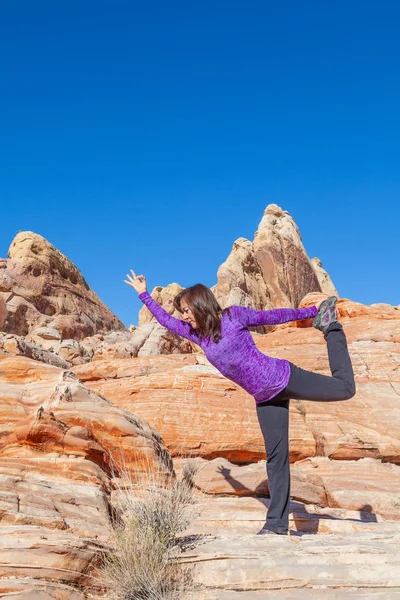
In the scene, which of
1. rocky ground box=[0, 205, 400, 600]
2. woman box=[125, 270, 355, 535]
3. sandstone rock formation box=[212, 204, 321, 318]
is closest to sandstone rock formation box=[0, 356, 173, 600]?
rocky ground box=[0, 205, 400, 600]

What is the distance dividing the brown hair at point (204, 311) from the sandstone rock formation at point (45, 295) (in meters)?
33.3

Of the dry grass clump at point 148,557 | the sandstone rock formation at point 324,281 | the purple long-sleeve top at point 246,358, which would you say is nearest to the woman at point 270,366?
the purple long-sleeve top at point 246,358

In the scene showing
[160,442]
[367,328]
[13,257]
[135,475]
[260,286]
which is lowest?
[135,475]

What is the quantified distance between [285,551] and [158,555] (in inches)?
47.6

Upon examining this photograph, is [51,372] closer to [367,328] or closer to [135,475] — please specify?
[135,475]

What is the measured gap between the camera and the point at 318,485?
39.2ft

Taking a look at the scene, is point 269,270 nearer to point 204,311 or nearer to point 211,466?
point 211,466

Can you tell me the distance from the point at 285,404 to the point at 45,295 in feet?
137

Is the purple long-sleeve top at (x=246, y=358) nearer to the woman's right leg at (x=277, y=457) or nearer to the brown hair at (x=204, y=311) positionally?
the brown hair at (x=204, y=311)

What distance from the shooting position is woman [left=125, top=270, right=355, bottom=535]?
19.9 feet

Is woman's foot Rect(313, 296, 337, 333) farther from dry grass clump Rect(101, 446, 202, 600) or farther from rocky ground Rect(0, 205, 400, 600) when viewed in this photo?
dry grass clump Rect(101, 446, 202, 600)

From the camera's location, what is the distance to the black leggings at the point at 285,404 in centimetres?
608

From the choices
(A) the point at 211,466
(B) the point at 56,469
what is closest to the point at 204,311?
(B) the point at 56,469

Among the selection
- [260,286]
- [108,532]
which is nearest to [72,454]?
[108,532]
